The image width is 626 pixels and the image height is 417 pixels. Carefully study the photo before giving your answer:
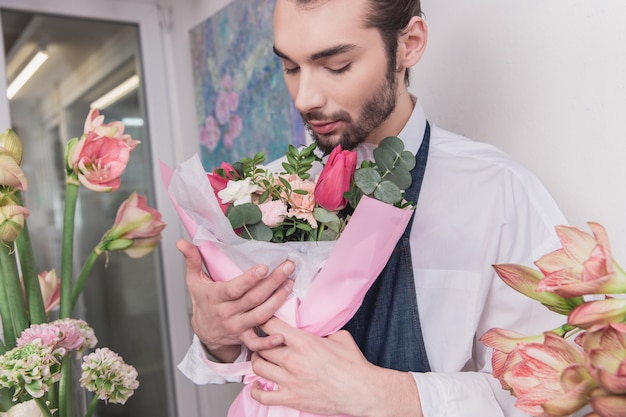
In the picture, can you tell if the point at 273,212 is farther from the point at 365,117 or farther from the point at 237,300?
the point at 365,117

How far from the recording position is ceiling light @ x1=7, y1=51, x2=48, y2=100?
7.02 ft

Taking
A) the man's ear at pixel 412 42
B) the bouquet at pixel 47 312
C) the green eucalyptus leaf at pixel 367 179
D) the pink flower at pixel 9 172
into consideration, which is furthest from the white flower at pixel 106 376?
the man's ear at pixel 412 42

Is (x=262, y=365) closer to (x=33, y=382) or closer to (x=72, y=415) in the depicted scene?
(x=33, y=382)

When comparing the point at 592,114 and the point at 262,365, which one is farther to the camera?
the point at 592,114

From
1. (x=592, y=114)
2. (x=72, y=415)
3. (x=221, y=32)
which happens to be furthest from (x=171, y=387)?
(x=592, y=114)

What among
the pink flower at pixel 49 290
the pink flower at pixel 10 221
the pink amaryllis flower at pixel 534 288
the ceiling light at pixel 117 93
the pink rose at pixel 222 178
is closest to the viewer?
the pink amaryllis flower at pixel 534 288

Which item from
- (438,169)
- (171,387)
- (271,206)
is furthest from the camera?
(171,387)

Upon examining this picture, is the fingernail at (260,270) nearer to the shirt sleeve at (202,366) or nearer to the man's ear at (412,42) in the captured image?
the shirt sleeve at (202,366)

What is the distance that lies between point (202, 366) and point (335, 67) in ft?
1.99

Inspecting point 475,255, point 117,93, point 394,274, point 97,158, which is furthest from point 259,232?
point 117,93

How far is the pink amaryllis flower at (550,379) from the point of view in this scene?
465 millimetres

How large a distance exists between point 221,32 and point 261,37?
0.27 meters

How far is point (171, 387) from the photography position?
7.95 ft

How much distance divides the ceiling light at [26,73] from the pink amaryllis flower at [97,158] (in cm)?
104
